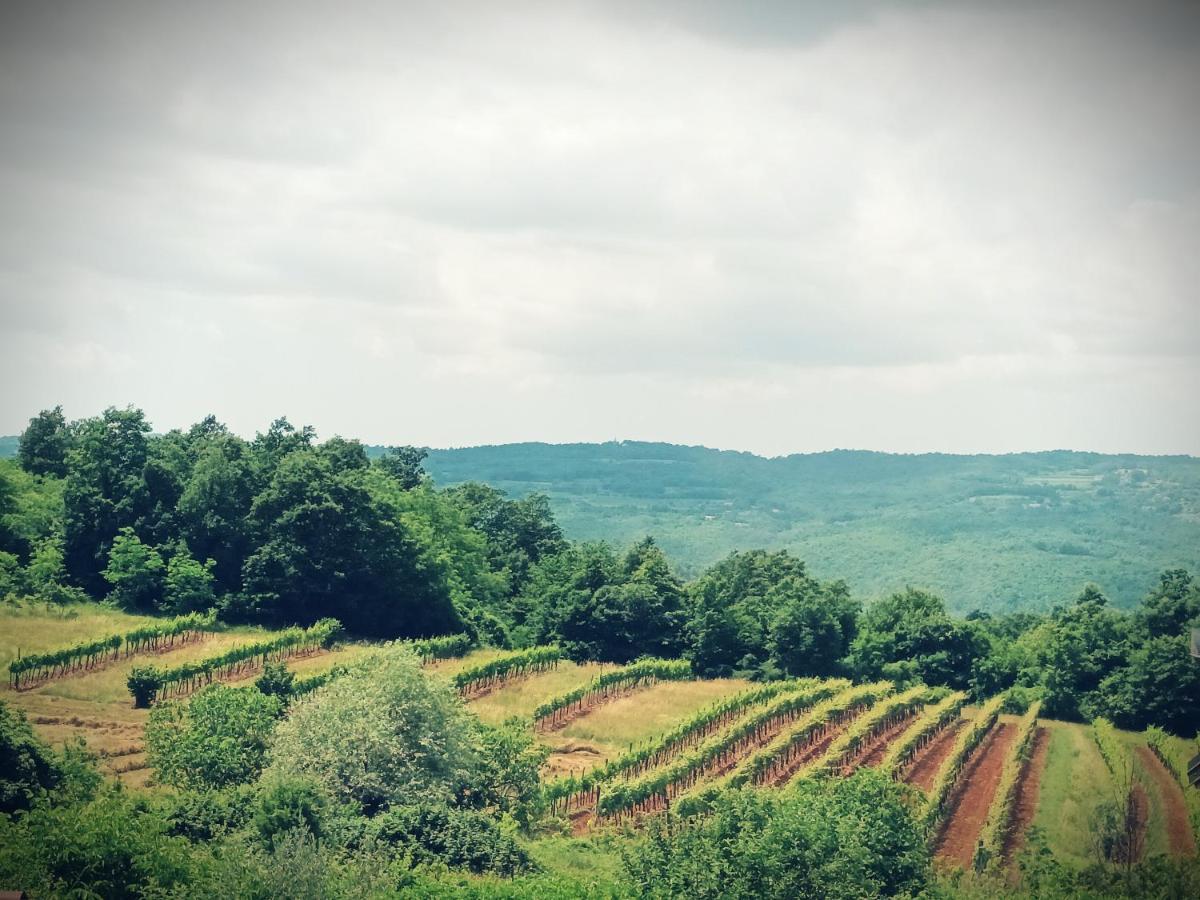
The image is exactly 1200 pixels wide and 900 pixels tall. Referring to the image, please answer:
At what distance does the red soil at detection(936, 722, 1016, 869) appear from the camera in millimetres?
42281

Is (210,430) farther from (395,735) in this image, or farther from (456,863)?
(456,863)

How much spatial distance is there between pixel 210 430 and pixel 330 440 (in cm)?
1891

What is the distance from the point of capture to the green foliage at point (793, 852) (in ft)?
103

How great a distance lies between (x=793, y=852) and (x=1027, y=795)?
2287 cm

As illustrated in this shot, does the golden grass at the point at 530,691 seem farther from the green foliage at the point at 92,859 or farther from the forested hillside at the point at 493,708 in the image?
the green foliage at the point at 92,859

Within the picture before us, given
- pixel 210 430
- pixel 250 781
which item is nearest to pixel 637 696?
pixel 250 781

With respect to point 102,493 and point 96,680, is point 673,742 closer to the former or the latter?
point 96,680

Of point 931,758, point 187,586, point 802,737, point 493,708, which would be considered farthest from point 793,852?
point 187,586

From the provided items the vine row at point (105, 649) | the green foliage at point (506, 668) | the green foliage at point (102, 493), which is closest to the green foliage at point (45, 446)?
the green foliage at point (102, 493)

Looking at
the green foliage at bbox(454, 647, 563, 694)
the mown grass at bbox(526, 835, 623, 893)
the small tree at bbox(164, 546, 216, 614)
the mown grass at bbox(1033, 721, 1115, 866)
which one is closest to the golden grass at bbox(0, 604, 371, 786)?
the small tree at bbox(164, 546, 216, 614)

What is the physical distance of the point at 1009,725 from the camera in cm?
6619

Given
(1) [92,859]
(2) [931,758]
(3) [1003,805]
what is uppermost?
(1) [92,859]

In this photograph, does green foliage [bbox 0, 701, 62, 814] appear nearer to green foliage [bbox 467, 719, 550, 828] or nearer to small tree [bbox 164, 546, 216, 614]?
green foliage [bbox 467, 719, 550, 828]

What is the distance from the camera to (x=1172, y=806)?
48625 mm
